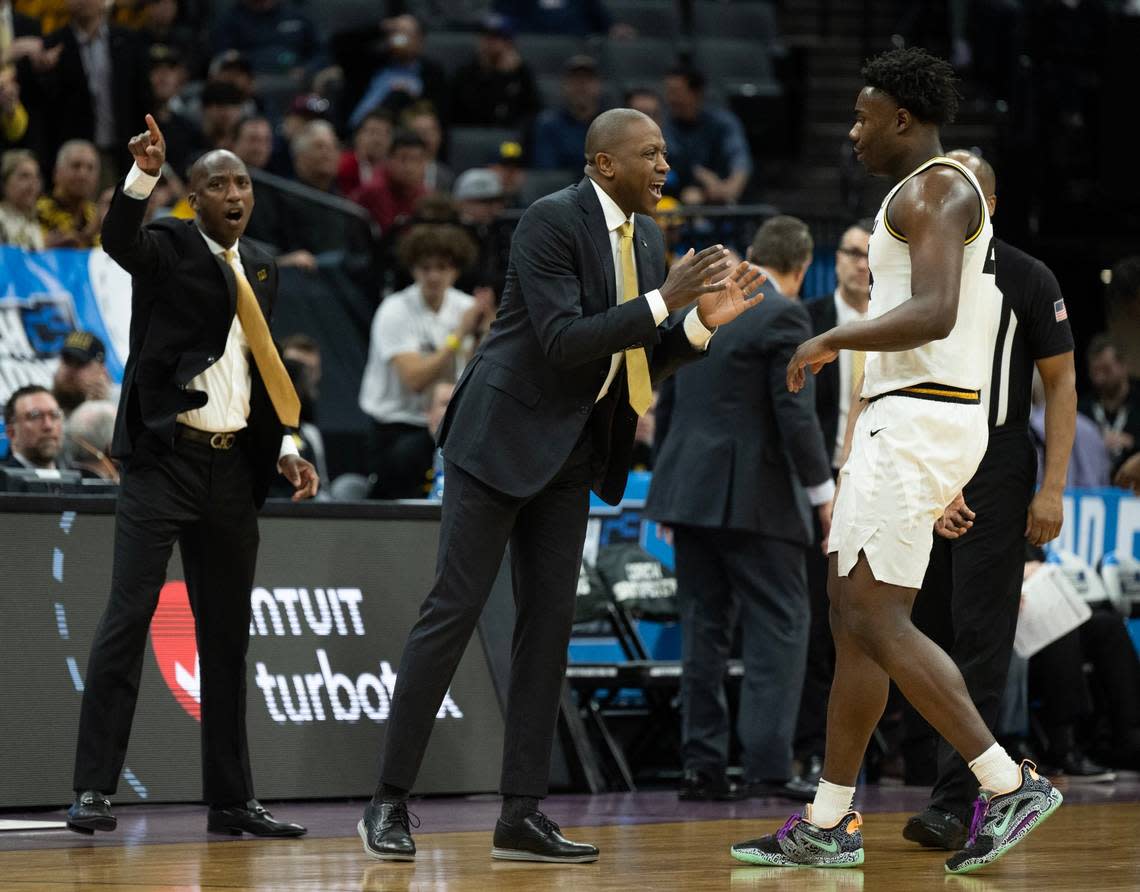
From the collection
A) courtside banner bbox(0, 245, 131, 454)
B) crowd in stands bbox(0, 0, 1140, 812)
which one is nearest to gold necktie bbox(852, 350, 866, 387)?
crowd in stands bbox(0, 0, 1140, 812)

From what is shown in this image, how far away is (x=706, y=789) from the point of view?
7133 millimetres

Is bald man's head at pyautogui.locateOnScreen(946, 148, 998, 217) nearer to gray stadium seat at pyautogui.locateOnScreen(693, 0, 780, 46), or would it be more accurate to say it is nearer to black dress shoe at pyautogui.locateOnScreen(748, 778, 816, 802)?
black dress shoe at pyautogui.locateOnScreen(748, 778, 816, 802)

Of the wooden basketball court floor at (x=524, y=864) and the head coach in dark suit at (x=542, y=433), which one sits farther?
the head coach in dark suit at (x=542, y=433)

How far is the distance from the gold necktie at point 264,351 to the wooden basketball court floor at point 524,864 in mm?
1332

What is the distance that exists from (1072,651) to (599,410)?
3858 mm

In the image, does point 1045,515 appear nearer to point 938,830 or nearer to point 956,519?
point 956,519

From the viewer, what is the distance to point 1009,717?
8.19 m

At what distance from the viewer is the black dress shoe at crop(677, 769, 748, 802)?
7.13 metres

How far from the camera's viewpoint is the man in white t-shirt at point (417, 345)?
10070 mm

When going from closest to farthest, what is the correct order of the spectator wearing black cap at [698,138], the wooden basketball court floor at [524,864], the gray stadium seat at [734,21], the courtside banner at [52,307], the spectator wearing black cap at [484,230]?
the wooden basketball court floor at [524,864]
the courtside banner at [52,307]
the spectator wearing black cap at [484,230]
the spectator wearing black cap at [698,138]
the gray stadium seat at [734,21]

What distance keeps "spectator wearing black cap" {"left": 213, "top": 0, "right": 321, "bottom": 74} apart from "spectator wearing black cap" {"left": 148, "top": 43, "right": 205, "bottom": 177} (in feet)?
5.67

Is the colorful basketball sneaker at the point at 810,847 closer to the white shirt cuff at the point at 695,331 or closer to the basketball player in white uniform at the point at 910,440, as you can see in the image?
the basketball player in white uniform at the point at 910,440

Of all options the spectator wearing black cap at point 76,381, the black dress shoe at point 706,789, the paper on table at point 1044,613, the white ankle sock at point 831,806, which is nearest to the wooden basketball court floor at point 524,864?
the white ankle sock at point 831,806

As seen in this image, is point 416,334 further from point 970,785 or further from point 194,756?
point 970,785
